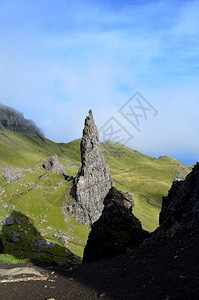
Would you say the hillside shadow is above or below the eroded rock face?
below

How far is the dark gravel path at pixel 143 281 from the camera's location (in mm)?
13633

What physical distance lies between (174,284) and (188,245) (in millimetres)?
5579

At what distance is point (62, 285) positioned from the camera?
2117 centimetres

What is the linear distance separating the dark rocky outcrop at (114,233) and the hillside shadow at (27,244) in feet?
112

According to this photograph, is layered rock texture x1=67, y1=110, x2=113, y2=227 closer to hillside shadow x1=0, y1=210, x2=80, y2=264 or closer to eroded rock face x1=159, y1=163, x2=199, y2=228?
hillside shadow x1=0, y1=210, x2=80, y2=264

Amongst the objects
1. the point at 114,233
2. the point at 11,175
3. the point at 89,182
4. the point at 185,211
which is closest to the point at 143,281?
the point at 185,211

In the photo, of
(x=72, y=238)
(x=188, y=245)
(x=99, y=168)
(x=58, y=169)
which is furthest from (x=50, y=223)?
(x=188, y=245)

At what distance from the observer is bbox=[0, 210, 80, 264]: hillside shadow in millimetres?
71706

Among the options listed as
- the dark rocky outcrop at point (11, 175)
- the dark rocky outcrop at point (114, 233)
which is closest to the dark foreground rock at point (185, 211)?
the dark rocky outcrop at point (114, 233)

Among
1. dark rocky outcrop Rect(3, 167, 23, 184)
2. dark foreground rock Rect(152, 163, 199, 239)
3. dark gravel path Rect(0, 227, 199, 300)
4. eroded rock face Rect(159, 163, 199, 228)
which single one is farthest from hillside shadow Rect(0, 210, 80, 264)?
eroded rock face Rect(159, 163, 199, 228)

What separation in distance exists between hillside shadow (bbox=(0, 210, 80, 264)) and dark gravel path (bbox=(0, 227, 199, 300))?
4995 centimetres

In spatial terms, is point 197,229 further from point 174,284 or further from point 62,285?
point 62,285

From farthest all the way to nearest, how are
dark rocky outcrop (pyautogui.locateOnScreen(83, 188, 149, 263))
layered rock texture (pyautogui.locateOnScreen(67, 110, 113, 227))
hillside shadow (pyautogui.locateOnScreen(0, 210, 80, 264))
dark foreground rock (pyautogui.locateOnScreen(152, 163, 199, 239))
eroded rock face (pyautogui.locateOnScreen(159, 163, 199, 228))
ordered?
layered rock texture (pyautogui.locateOnScreen(67, 110, 113, 227)) → hillside shadow (pyautogui.locateOnScreen(0, 210, 80, 264)) → dark rocky outcrop (pyautogui.locateOnScreen(83, 188, 149, 263)) → eroded rock face (pyautogui.locateOnScreen(159, 163, 199, 228)) → dark foreground rock (pyautogui.locateOnScreen(152, 163, 199, 239))

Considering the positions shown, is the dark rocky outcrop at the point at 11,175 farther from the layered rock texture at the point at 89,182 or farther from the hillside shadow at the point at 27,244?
the layered rock texture at the point at 89,182
